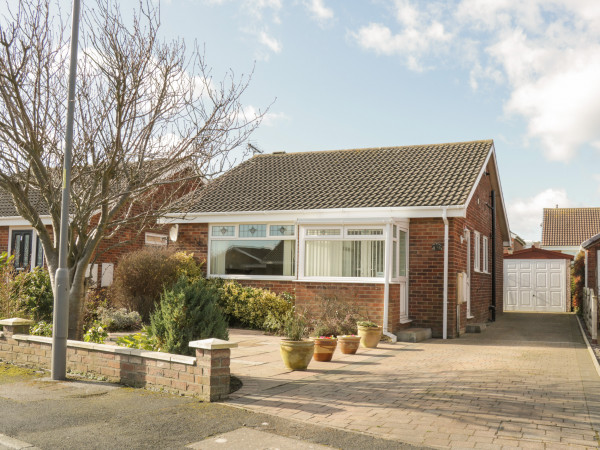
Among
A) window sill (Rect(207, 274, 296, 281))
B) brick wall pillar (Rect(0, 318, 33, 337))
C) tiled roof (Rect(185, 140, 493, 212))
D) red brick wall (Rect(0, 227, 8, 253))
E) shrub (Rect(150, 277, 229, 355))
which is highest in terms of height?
tiled roof (Rect(185, 140, 493, 212))

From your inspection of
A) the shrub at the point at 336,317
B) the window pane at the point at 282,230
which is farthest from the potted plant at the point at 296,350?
the window pane at the point at 282,230

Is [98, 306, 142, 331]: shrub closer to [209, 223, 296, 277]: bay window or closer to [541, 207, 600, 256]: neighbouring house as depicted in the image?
[209, 223, 296, 277]: bay window

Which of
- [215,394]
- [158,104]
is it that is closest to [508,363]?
[215,394]

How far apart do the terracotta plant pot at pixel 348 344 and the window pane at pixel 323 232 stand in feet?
11.8

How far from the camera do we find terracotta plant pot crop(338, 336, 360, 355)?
1030 cm

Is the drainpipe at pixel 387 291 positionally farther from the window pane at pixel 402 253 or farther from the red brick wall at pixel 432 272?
the red brick wall at pixel 432 272

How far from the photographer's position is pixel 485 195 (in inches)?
715

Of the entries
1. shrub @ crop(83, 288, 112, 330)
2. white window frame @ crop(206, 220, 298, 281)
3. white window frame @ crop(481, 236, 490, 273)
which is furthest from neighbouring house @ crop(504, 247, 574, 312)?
shrub @ crop(83, 288, 112, 330)

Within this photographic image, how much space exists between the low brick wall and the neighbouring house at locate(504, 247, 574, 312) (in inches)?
827

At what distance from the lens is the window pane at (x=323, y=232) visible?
13.4 m

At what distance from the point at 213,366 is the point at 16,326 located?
167 inches

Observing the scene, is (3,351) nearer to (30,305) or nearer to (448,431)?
(30,305)

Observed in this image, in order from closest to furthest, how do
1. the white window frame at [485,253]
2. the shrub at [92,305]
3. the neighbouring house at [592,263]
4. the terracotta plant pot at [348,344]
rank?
the terracotta plant pot at [348,344], the shrub at [92,305], the neighbouring house at [592,263], the white window frame at [485,253]

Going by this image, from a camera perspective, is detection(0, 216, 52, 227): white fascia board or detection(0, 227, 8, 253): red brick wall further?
detection(0, 227, 8, 253): red brick wall
